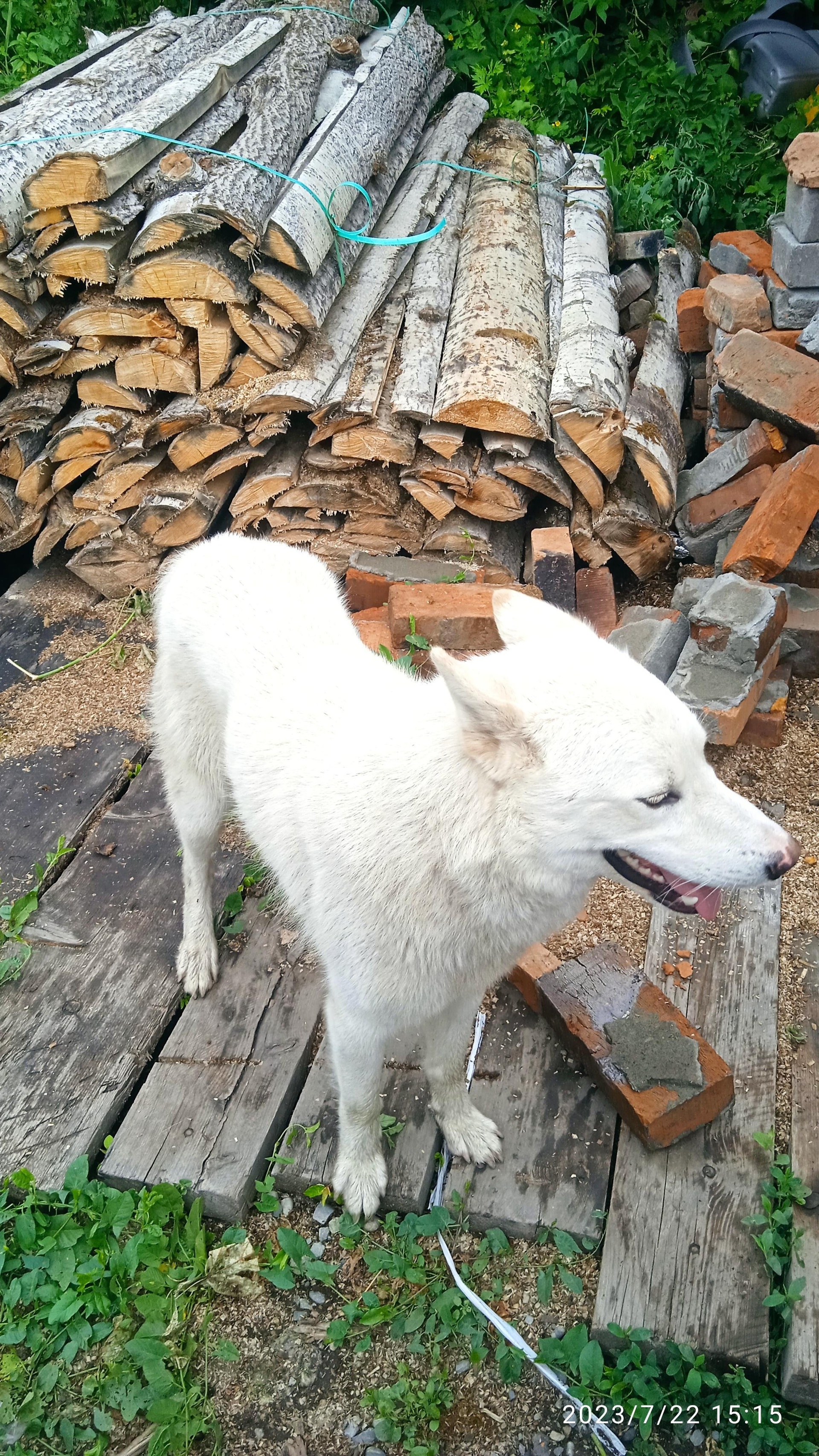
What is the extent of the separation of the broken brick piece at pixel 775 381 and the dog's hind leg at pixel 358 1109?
3.31 metres

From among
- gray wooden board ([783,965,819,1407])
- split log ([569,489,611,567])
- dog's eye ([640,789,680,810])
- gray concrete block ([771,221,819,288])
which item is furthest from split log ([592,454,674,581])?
dog's eye ([640,789,680,810])

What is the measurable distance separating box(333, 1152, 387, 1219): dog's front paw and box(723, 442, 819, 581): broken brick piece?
8.76 feet

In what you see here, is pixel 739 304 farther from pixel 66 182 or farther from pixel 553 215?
pixel 66 182

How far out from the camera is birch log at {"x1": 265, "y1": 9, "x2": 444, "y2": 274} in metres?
4.15

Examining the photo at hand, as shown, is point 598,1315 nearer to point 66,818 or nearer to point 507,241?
point 66,818

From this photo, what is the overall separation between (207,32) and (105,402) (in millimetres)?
3496

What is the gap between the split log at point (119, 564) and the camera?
466 cm

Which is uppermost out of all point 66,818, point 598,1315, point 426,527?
point 426,527

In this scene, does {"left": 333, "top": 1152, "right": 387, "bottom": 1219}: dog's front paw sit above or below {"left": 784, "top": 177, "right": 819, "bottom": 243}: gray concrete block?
below

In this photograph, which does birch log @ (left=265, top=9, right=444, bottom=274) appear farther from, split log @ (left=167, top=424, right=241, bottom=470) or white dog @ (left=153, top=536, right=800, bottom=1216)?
white dog @ (left=153, top=536, right=800, bottom=1216)

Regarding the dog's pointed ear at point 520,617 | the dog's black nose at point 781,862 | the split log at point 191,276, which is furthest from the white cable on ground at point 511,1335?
the split log at point 191,276

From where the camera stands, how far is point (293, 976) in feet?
10.2

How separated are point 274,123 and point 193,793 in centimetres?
378

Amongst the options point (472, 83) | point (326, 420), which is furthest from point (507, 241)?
point (472, 83)
